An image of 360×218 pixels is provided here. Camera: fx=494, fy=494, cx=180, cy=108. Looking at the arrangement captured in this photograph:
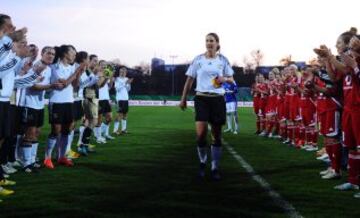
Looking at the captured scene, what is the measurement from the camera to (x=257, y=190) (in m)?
7.40

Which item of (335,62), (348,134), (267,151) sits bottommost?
(267,151)

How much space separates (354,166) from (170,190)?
8.99 feet

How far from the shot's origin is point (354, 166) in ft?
23.9

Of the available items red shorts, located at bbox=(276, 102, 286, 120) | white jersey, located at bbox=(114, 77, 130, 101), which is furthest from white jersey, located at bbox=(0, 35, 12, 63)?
white jersey, located at bbox=(114, 77, 130, 101)

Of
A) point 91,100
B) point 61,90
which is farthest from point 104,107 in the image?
point 61,90

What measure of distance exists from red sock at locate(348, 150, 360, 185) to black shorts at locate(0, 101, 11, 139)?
16.1 ft

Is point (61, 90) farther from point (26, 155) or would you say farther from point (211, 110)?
point (211, 110)

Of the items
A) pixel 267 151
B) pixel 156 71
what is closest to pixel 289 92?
pixel 267 151

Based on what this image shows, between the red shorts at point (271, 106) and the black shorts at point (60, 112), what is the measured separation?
8.76 m

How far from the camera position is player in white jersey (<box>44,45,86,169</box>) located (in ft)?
32.3

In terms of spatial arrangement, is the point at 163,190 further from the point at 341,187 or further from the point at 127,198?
the point at 341,187

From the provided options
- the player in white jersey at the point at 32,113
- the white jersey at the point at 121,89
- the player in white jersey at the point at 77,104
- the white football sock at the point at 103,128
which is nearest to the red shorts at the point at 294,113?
the player in white jersey at the point at 77,104

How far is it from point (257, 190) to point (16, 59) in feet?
12.9

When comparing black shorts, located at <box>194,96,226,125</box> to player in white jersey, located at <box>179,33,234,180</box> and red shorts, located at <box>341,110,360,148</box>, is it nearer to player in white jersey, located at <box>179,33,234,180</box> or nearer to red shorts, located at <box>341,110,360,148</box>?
player in white jersey, located at <box>179,33,234,180</box>
